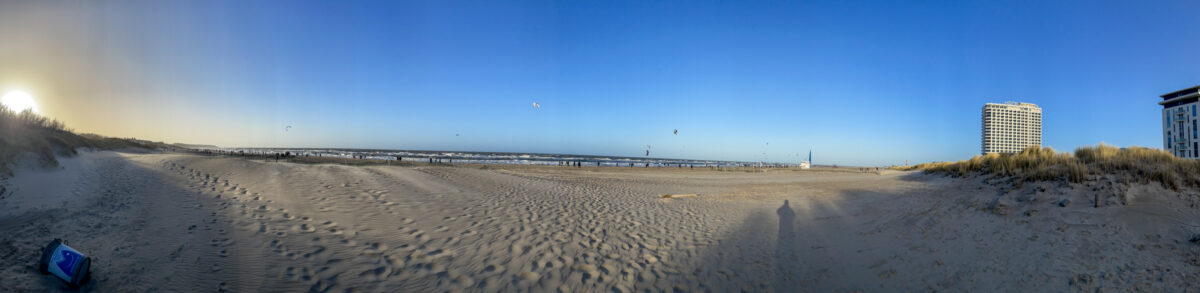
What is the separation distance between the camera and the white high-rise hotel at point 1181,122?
34056 mm

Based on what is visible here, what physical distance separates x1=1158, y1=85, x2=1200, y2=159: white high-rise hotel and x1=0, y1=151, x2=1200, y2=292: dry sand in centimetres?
5285

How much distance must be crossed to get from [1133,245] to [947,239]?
5.13 feet

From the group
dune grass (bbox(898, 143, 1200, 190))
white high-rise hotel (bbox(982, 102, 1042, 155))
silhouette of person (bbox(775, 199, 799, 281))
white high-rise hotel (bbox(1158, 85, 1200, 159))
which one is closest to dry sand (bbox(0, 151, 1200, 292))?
silhouette of person (bbox(775, 199, 799, 281))

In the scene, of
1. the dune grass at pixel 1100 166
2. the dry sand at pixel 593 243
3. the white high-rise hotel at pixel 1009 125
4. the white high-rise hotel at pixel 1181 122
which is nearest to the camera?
the dry sand at pixel 593 243

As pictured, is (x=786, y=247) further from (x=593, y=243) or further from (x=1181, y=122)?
(x=1181, y=122)

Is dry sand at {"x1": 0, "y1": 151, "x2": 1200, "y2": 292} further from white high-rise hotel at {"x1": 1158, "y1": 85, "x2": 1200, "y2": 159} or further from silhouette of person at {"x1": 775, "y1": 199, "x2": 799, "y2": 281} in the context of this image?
white high-rise hotel at {"x1": 1158, "y1": 85, "x2": 1200, "y2": 159}

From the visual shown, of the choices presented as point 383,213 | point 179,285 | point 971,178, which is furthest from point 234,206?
point 971,178

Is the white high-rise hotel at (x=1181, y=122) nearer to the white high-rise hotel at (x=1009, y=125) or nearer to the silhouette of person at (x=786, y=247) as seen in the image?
the white high-rise hotel at (x=1009, y=125)

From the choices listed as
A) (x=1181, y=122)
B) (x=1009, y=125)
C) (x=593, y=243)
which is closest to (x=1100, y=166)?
(x=593, y=243)

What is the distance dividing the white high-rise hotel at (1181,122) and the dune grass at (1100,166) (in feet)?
168

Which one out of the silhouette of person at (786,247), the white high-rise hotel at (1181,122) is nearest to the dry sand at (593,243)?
the silhouette of person at (786,247)

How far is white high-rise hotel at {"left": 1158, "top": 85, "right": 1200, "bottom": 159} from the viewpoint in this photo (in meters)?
34.1

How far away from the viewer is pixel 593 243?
6.55 m

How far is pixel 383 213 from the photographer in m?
7.91
